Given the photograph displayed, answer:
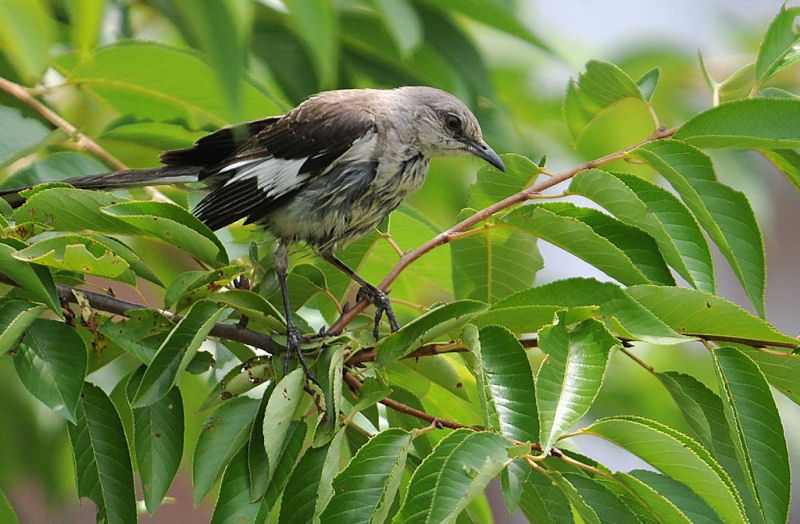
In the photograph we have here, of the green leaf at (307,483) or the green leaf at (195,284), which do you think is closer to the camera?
the green leaf at (307,483)

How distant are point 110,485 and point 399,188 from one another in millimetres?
1427

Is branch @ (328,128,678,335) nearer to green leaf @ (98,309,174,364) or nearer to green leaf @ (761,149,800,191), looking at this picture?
green leaf @ (761,149,800,191)

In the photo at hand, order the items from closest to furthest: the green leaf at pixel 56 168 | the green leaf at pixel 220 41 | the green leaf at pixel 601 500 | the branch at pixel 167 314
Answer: the green leaf at pixel 220 41 → the green leaf at pixel 601 500 → the branch at pixel 167 314 → the green leaf at pixel 56 168

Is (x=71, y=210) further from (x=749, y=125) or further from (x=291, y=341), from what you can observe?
(x=749, y=125)

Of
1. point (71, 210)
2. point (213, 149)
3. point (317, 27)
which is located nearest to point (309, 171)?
point (213, 149)

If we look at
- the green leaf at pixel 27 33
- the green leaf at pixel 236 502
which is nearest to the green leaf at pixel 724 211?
the green leaf at pixel 236 502

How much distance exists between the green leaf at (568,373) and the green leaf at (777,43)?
776 mm

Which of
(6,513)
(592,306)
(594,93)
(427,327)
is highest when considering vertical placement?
(594,93)

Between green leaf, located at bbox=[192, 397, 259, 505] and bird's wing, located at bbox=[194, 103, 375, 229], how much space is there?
42.6 inches

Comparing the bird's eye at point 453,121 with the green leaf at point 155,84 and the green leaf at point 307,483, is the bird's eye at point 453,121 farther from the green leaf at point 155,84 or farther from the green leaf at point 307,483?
the green leaf at point 307,483

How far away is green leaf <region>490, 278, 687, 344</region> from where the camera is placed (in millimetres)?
→ 1630

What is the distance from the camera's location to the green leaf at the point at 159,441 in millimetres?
1831

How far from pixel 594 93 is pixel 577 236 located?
0.48 m

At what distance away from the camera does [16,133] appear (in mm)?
2514
